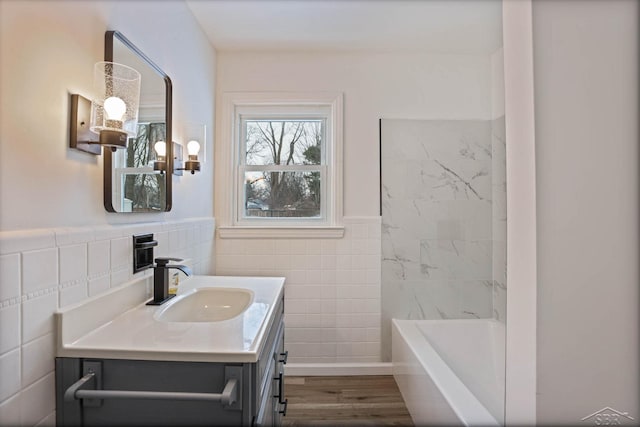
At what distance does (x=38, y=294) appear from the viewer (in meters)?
0.84

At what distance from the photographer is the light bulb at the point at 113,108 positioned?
39.4 inches

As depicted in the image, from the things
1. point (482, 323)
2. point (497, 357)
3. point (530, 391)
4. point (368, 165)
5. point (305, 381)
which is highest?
point (368, 165)

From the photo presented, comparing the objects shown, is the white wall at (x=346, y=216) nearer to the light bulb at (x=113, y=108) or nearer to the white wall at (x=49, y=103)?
the white wall at (x=49, y=103)

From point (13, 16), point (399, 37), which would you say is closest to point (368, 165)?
point (399, 37)

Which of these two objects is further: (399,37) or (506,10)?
(399,37)

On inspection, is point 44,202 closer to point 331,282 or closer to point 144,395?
point 144,395

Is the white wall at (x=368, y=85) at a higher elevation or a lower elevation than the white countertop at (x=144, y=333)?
higher

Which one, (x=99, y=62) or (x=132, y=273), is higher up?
(x=99, y=62)

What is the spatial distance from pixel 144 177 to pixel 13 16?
2.12 feet

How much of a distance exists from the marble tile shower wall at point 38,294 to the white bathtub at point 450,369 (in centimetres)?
145

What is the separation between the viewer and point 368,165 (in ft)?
7.80

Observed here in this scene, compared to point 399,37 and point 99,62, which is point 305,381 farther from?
point 399,37

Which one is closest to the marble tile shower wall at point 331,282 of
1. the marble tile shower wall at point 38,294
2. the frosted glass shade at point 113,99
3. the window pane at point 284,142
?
the window pane at point 284,142

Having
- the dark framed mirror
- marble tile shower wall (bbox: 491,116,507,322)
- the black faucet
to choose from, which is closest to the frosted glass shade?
the dark framed mirror
